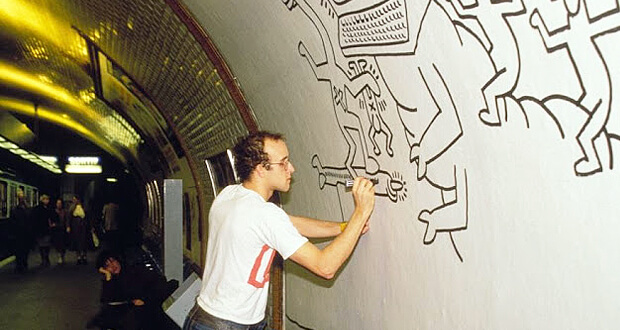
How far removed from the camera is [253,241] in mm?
3061

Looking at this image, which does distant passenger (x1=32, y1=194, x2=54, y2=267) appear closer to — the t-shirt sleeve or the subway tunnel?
the subway tunnel

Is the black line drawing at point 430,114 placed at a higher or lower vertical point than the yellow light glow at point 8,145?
lower

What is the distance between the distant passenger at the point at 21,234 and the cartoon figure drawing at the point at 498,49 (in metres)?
15.6

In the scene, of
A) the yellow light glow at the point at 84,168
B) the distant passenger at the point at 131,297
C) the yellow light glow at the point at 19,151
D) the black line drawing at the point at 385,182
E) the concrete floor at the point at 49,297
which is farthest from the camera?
the yellow light glow at the point at 84,168

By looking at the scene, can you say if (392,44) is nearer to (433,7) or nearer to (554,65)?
(433,7)

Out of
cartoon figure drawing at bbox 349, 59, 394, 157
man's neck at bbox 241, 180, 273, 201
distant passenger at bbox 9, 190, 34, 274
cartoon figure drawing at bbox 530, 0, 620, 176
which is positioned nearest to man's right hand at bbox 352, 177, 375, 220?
cartoon figure drawing at bbox 349, 59, 394, 157

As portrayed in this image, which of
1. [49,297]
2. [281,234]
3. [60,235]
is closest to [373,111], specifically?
[281,234]

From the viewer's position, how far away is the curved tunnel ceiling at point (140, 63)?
596 centimetres

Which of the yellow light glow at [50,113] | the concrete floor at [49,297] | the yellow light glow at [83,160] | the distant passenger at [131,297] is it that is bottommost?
the concrete floor at [49,297]

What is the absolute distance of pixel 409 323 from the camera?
288 centimetres

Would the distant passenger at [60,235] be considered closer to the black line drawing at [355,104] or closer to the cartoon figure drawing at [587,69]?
the black line drawing at [355,104]

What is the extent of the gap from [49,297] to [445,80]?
10833mm

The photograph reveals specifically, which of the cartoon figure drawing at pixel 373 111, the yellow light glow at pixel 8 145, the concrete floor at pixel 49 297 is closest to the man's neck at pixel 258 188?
the cartoon figure drawing at pixel 373 111

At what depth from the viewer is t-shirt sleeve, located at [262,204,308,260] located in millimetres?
2900
